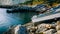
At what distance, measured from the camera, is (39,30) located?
12.9 meters

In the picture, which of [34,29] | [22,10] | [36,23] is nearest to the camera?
[34,29]

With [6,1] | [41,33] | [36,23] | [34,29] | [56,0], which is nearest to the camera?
[41,33]

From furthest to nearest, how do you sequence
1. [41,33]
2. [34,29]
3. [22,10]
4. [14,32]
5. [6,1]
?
[6,1] < [22,10] < [34,29] < [41,33] < [14,32]

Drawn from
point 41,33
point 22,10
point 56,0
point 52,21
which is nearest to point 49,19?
point 52,21

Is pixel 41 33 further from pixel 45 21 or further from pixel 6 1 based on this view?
pixel 6 1

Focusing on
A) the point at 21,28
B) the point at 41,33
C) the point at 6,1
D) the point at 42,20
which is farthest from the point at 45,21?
the point at 6,1

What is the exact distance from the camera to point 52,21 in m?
14.9

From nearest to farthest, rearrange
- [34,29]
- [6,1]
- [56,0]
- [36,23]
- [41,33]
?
[41,33] → [34,29] → [36,23] → [56,0] → [6,1]

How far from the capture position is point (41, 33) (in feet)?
39.9

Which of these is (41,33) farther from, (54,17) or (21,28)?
(54,17)

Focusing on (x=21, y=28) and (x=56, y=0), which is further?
(x=56, y=0)

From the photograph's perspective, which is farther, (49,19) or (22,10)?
(22,10)

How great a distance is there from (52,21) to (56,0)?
22.2 metres

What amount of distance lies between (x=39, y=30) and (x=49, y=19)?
2329mm
